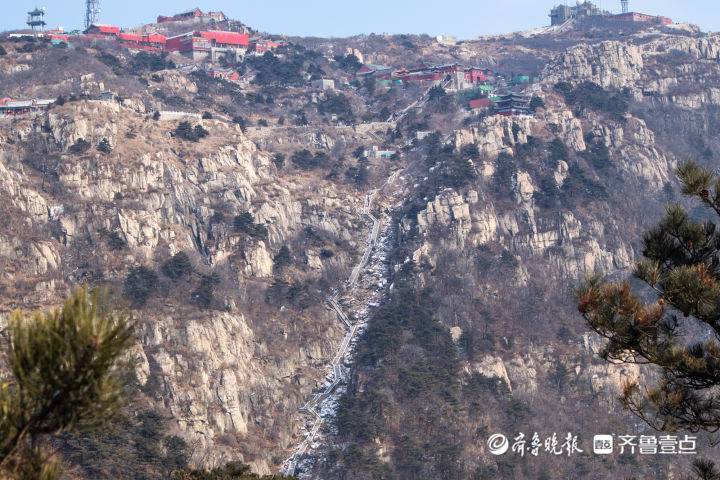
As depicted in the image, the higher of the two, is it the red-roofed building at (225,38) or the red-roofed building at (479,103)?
the red-roofed building at (225,38)

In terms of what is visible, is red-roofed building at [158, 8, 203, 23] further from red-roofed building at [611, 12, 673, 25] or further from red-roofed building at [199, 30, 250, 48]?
red-roofed building at [611, 12, 673, 25]

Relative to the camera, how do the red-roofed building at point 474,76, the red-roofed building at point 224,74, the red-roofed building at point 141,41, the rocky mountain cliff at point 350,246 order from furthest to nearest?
the red-roofed building at point 141,41, the red-roofed building at point 474,76, the red-roofed building at point 224,74, the rocky mountain cliff at point 350,246

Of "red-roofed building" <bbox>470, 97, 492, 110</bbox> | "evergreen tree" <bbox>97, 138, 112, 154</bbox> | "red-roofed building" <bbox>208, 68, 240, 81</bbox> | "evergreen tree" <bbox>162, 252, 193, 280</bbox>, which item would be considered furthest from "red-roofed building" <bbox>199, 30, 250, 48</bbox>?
"evergreen tree" <bbox>162, 252, 193, 280</bbox>

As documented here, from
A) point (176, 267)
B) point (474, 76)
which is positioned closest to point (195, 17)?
point (474, 76)

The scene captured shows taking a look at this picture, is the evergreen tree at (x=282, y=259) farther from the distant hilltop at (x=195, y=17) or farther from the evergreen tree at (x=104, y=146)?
the distant hilltop at (x=195, y=17)

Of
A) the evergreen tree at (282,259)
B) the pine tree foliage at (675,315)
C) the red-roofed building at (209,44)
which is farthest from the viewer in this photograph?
the red-roofed building at (209,44)

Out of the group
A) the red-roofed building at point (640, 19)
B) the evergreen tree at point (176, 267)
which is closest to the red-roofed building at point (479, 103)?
the evergreen tree at point (176, 267)

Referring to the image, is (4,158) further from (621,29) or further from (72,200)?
(621,29)
